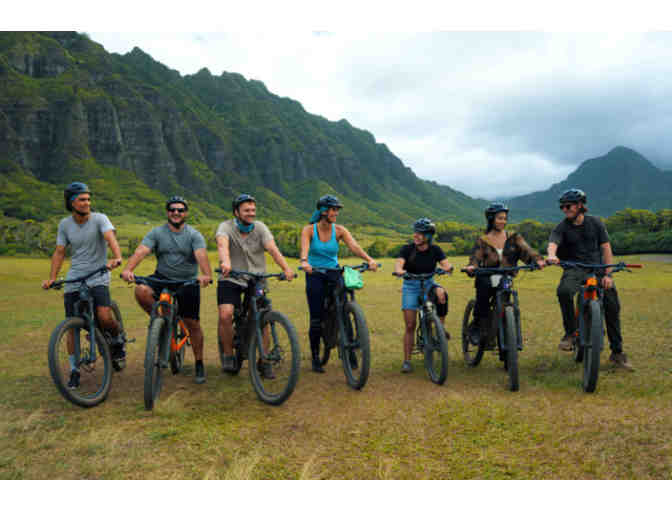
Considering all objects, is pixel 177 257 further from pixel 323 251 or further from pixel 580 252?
pixel 580 252

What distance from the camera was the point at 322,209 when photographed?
568 centimetres

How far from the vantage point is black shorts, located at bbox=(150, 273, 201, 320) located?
546cm

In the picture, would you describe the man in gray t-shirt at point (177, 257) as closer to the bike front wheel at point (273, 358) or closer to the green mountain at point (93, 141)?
the bike front wheel at point (273, 358)

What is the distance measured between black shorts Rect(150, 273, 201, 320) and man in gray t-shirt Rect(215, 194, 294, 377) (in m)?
0.37

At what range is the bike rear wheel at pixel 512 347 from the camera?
5.00 metres

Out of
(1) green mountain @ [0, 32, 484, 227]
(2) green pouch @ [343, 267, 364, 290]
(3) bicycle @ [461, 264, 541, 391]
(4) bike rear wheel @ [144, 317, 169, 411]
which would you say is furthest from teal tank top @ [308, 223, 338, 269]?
(1) green mountain @ [0, 32, 484, 227]

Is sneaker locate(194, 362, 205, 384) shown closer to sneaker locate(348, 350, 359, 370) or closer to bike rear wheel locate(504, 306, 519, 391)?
sneaker locate(348, 350, 359, 370)

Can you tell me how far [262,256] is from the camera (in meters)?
5.72

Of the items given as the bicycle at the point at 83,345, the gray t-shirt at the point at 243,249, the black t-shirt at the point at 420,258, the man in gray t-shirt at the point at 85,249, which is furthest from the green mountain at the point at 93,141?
the black t-shirt at the point at 420,258

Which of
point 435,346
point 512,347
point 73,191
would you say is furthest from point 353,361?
point 73,191

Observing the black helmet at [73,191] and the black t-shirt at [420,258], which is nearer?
the black helmet at [73,191]

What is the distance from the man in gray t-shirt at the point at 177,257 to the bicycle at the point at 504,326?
11.9 ft

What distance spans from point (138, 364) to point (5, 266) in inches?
1320

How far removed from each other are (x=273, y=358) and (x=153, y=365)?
1.28 m
